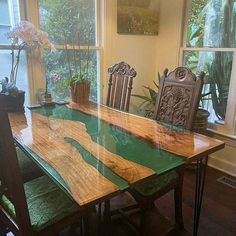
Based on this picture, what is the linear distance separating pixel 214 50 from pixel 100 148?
1951 millimetres

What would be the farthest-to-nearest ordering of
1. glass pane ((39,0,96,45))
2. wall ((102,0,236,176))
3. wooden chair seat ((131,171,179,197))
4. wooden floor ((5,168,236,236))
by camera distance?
wall ((102,0,236,176)) → glass pane ((39,0,96,45)) → wooden floor ((5,168,236,236)) → wooden chair seat ((131,171,179,197))

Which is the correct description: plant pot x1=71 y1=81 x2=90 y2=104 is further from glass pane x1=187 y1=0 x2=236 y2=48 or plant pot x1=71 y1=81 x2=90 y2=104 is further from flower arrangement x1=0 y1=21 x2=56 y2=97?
glass pane x1=187 y1=0 x2=236 y2=48

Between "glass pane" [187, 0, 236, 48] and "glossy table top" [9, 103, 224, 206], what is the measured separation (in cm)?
144

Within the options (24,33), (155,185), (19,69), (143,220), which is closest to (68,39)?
(19,69)

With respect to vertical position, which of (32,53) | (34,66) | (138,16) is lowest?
(34,66)

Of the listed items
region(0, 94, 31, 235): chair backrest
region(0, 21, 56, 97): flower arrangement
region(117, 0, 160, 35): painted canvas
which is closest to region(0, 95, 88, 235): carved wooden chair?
region(0, 94, 31, 235): chair backrest

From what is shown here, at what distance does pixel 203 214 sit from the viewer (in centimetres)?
197

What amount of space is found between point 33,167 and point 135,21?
203cm

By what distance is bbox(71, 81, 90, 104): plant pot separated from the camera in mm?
2260

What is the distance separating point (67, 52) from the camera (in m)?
2.64

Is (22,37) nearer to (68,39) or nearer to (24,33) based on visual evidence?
(24,33)

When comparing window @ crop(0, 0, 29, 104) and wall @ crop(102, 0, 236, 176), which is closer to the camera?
window @ crop(0, 0, 29, 104)

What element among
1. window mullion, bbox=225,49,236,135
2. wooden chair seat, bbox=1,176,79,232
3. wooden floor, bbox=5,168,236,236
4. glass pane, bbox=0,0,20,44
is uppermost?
glass pane, bbox=0,0,20,44

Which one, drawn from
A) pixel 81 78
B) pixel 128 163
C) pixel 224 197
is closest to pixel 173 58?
pixel 81 78
